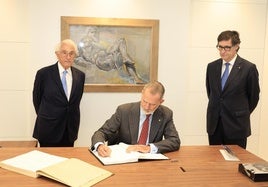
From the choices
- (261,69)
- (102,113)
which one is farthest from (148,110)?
(261,69)

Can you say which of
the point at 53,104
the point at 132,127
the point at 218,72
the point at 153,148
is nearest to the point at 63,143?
the point at 53,104

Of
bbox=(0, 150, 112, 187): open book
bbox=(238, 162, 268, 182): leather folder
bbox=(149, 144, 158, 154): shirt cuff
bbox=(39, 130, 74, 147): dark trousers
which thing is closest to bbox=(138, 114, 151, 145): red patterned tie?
bbox=(149, 144, 158, 154): shirt cuff

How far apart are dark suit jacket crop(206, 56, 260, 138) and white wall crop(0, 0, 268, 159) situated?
1.00 m

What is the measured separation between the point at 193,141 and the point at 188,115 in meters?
0.39

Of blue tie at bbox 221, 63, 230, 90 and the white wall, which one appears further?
the white wall

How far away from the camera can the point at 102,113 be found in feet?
13.6

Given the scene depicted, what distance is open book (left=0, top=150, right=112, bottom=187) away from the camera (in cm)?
183

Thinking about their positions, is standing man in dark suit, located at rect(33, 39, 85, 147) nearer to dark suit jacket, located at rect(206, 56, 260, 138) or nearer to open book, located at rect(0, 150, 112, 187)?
open book, located at rect(0, 150, 112, 187)

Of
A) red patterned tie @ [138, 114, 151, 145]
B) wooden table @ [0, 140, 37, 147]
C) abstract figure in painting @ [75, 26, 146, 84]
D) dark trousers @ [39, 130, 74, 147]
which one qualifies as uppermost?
abstract figure in painting @ [75, 26, 146, 84]

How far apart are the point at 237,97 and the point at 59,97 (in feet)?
5.85

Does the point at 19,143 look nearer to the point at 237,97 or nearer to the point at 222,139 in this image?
the point at 222,139

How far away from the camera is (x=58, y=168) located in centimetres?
195

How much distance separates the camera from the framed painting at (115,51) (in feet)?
13.0

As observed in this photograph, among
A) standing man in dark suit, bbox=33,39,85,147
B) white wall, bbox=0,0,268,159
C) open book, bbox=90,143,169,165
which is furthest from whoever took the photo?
A: white wall, bbox=0,0,268,159
